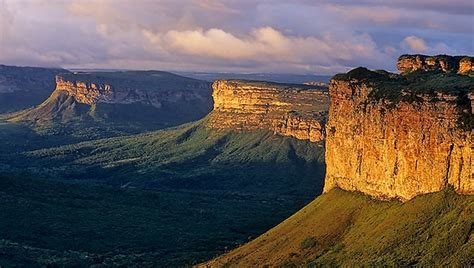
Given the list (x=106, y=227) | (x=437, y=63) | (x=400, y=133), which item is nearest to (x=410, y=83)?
(x=400, y=133)

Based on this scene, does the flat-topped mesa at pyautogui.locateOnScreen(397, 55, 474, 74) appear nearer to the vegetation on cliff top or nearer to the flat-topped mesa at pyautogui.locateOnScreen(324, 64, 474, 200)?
the vegetation on cliff top

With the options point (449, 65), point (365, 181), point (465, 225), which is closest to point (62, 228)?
point (365, 181)

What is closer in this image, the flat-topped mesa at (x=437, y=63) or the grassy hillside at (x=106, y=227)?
the flat-topped mesa at (x=437, y=63)

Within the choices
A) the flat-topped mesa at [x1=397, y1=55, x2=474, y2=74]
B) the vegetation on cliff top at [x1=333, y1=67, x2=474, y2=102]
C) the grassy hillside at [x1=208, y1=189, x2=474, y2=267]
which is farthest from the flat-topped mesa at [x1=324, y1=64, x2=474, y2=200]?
the flat-topped mesa at [x1=397, y1=55, x2=474, y2=74]

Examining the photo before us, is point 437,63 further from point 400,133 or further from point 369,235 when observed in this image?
point 369,235

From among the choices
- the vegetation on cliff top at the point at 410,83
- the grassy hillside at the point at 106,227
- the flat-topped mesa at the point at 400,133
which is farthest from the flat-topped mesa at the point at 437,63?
the grassy hillside at the point at 106,227

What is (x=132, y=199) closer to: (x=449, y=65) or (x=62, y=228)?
(x=62, y=228)

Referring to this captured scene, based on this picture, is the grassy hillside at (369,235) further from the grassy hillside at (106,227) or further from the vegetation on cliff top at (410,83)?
the grassy hillside at (106,227)
